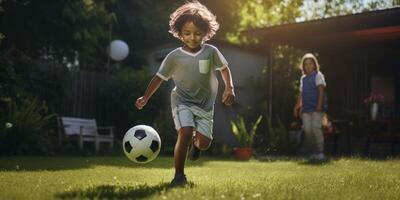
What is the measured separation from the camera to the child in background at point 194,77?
5621 millimetres

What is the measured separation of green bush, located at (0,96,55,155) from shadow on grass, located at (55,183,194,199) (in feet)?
21.3

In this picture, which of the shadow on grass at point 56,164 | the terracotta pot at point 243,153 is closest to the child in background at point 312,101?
the terracotta pot at point 243,153

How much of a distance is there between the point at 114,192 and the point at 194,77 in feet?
5.42

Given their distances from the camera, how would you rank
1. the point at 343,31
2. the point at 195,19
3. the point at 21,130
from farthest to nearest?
the point at 343,31, the point at 21,130, the point at 195,19

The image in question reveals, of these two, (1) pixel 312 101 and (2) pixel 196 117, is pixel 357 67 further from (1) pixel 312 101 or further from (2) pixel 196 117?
(2) pixel 196 117

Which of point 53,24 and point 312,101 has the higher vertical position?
point 53,24

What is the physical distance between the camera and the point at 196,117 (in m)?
5.70

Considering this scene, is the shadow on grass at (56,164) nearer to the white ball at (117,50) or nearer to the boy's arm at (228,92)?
the boy's arm at (228,92)

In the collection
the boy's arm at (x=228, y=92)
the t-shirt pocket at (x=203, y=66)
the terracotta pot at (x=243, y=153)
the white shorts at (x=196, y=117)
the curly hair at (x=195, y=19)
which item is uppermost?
the curly hair at (x=195, y=19)

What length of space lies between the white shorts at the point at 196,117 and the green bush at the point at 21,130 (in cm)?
602

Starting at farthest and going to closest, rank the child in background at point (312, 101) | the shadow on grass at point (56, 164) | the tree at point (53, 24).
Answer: the tree at point (53, 24), the child in background at point (312, 101), the shadow on grass at point (56, 164)

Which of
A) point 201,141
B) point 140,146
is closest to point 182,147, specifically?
point 201,141

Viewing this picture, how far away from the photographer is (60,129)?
13.8m

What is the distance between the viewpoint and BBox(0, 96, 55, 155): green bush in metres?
11.0
